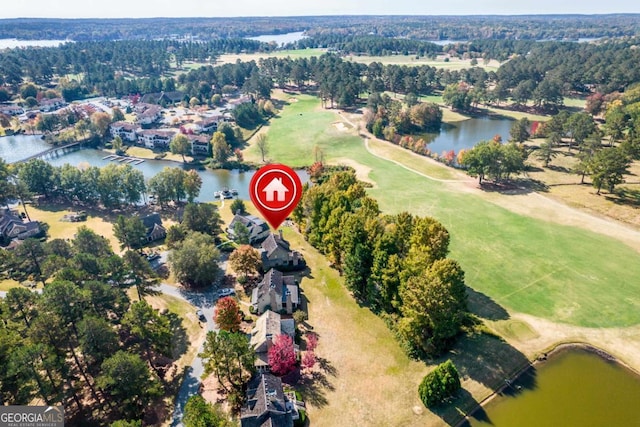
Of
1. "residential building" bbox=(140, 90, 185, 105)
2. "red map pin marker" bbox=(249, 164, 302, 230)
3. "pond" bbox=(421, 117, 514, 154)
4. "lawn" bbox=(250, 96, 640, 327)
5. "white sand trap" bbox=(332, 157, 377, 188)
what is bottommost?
"lawn" bbox=(250, 96, 640, 327)

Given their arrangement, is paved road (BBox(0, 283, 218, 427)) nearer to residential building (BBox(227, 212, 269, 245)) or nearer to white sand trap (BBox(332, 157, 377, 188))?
residential building (BBox(227, 212, 269, 245))

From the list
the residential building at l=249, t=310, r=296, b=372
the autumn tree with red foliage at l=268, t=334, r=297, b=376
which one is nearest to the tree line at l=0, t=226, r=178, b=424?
the residential building at l=249, t=310, r=296, b=372

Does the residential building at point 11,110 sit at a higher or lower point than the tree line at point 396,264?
higher

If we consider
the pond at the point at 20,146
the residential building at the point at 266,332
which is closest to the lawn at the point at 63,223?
the residential building at the point at 266,332

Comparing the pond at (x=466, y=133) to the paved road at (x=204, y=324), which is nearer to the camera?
the paved road at (x=204, y=324)

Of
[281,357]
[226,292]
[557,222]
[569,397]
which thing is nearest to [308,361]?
[281,357]

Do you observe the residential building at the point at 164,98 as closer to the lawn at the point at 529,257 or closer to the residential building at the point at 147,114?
the residential building at the point at 147,114
